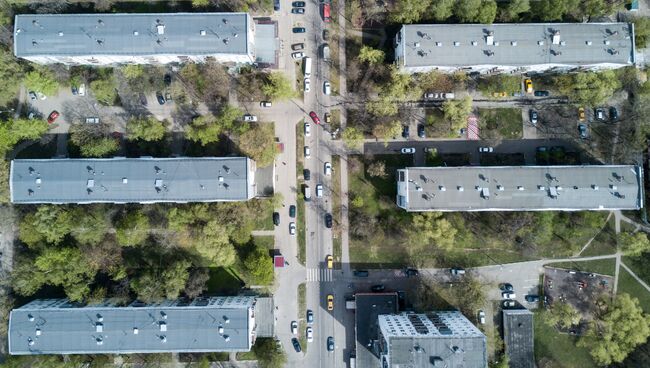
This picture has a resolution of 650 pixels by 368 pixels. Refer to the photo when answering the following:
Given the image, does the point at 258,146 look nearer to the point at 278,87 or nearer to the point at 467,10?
the point at 278,87

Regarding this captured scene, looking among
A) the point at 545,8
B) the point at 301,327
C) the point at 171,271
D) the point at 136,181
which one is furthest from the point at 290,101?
the point at 545,8

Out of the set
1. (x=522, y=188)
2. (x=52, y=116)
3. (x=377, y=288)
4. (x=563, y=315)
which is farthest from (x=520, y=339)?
(x=52, y=116)

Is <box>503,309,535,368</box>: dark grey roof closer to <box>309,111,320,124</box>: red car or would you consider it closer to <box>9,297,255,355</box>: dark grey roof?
<box>9,297,255,355</box>: dark grey roof

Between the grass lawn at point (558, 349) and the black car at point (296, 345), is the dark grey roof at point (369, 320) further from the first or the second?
the grass lawn at point (558, 349)

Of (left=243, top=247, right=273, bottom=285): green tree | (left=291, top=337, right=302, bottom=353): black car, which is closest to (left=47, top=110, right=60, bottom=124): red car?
(left=243, top=247, right=273, bottom=285): green tree

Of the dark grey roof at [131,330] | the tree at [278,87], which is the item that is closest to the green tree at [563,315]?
the dark grey roof at [131,330]

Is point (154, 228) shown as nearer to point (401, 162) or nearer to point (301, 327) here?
point (301, 327)

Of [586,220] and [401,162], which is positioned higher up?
[401,162]
